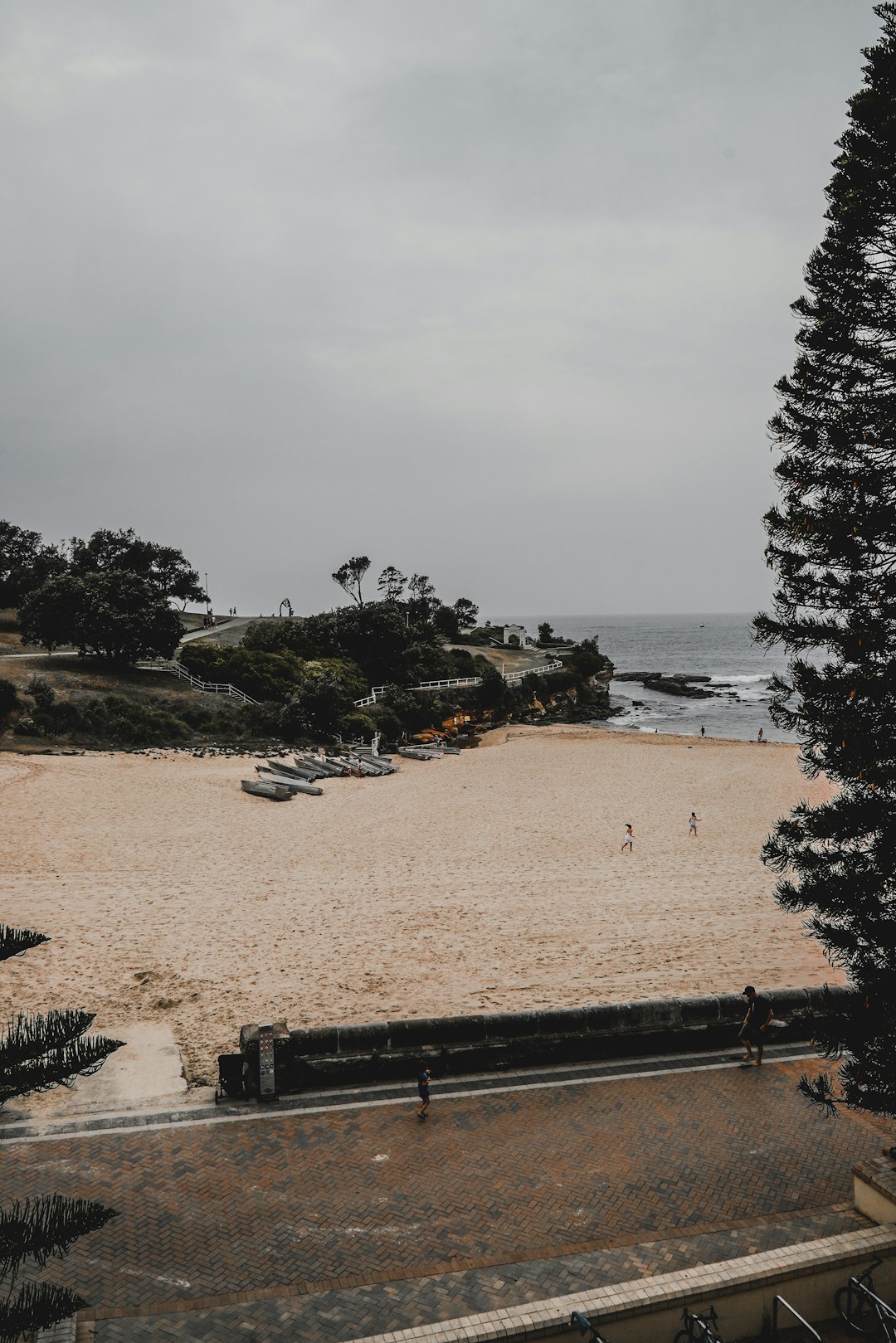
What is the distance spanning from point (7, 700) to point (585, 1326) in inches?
1472

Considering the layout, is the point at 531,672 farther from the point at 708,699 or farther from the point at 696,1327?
the point at 696,1327

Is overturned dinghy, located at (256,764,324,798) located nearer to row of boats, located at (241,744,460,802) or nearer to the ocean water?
row of boats, located at (241,744,460,802)

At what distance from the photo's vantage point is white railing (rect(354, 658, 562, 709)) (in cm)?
5050

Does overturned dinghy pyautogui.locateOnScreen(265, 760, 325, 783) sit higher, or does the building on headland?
the building on headland

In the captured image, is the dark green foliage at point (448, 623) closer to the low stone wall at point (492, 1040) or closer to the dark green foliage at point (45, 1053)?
the low stone wall at point (492, 1040)

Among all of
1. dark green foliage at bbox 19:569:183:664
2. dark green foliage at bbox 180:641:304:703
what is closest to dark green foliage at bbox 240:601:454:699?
dark green foliage at bbox 180:641:304:703

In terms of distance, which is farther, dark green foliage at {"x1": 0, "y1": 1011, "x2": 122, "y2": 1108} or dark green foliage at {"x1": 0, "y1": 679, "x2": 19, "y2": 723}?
dark green foliage at {"x1": 0, "y1": 679, "x2": 19, "y2": 723}

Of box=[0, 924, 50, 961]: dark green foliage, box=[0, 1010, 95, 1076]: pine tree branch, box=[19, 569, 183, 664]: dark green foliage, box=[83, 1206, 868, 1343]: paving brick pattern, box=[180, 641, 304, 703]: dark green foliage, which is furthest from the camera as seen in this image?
box=[180, 641, 304, 703]: dark green foliage

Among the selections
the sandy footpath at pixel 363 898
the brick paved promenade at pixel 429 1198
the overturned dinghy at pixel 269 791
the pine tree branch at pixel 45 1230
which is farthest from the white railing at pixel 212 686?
the pine tree branch at pixel 45 1230

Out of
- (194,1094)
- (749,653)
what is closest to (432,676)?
(194,1094)

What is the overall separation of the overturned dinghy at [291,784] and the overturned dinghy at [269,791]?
0.17m

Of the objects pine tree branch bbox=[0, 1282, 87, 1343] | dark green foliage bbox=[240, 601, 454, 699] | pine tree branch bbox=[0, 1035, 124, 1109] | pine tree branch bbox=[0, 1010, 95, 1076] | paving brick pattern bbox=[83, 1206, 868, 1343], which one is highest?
dark green foliage bbox=[240, 601, 454, 699]

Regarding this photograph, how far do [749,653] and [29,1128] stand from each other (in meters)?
158

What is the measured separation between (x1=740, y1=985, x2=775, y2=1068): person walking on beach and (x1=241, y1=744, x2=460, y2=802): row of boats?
20685 millimetres
